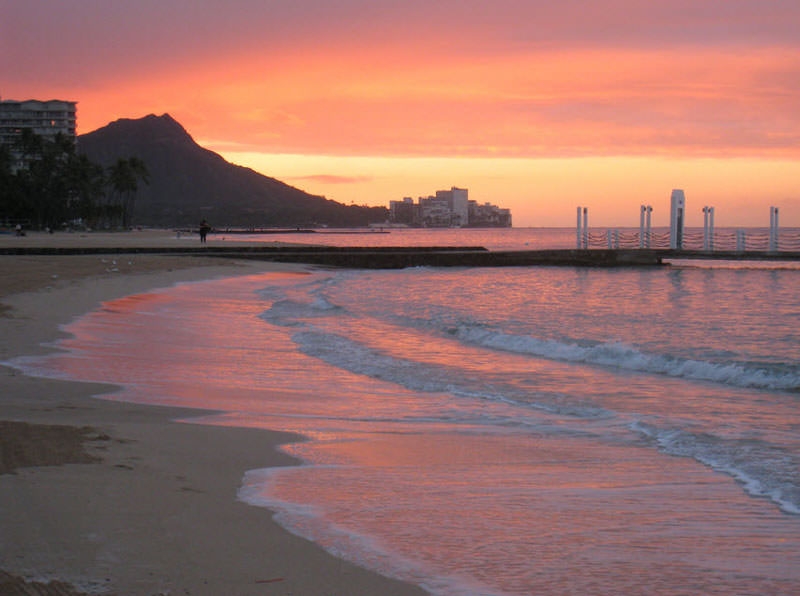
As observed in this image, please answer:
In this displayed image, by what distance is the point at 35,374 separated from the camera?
8.88 meters

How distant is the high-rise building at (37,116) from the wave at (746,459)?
178 m

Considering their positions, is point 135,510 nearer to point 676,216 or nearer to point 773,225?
point 773,225

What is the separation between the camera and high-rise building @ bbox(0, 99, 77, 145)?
169000mm

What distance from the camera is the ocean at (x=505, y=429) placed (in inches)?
162

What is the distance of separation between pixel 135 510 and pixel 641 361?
378 inches

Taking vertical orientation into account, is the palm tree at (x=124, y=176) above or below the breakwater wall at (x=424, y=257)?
above

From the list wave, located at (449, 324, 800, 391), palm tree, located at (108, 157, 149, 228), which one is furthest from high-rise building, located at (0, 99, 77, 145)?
wave, located at (449, 324, 800, 391)

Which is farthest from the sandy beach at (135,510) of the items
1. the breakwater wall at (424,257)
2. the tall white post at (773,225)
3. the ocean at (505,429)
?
the tall white post at (773,225)

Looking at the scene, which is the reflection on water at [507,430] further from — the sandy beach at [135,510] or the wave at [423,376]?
the sandy beach at [135,510]

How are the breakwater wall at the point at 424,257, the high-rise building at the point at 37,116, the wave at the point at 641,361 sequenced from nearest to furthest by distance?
the wave at the point at 641,361 < the breakwater wall at the point at 424,257 < the high-rise building at the point at 37,116

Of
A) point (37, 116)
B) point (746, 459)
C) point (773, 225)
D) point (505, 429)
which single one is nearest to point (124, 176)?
point (37, 116)

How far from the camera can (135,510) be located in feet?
14.2

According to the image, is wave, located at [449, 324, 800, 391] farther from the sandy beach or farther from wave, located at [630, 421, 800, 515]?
the sandy beach

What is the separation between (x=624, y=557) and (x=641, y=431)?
137 inches
